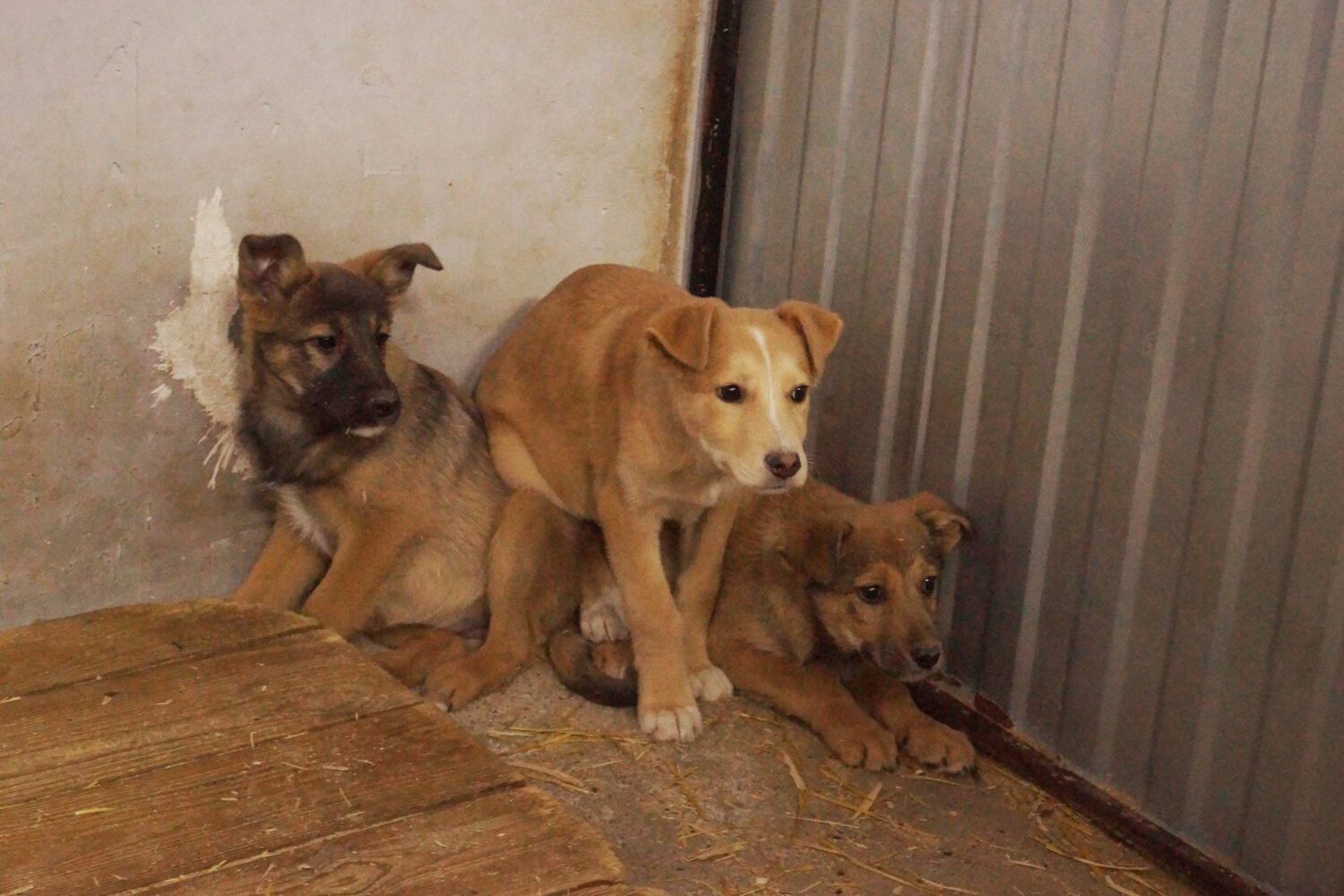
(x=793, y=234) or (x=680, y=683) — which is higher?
(x=793, y=234)

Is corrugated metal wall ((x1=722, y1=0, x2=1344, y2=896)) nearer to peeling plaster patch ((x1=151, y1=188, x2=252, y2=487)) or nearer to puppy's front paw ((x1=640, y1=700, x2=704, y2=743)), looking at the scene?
puppy's front paw ((x1=640, y1=700, x2=704, y2=743))

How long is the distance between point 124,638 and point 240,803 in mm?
957

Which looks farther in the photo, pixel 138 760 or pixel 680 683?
pixel 680 683

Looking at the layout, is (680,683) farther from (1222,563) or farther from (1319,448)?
(1319,448)

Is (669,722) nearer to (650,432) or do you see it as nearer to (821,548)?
(821,548)

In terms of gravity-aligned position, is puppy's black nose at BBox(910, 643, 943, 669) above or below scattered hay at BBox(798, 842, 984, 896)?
above

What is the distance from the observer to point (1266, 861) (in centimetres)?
382

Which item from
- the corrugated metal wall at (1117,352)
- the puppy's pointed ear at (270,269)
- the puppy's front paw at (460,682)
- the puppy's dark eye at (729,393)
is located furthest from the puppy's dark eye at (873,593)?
the puppy's pointed ear at (270,269)

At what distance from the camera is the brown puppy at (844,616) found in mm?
4527

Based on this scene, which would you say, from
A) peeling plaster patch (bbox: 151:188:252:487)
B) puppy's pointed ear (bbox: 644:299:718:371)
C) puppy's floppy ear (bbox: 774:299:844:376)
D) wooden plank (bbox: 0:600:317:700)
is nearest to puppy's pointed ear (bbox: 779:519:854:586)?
puppy's floppy ear (bbox: 774:299:844:376)

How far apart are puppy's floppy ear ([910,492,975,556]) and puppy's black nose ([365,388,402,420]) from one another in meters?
1.73

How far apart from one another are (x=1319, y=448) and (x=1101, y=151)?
1092 mm

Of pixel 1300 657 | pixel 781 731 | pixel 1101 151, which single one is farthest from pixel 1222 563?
pixel 781 731

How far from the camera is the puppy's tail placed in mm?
4750
